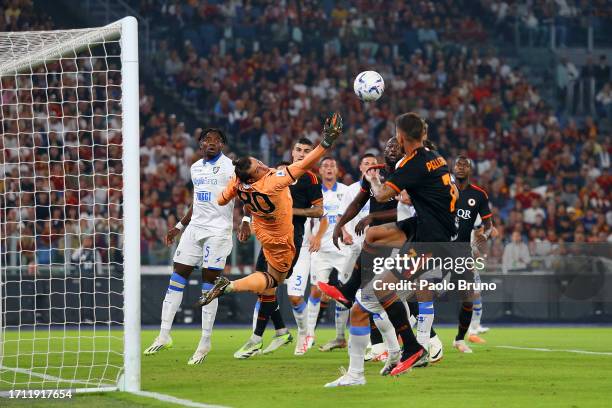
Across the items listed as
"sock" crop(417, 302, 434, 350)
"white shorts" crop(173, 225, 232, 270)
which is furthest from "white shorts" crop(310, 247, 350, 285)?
"sock" crop(417, 302, 434, 350)

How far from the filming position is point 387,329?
33.9 feet

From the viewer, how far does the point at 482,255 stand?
21.8 meters

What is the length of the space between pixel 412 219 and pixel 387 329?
1.09 m

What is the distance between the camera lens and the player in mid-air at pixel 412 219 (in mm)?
9414

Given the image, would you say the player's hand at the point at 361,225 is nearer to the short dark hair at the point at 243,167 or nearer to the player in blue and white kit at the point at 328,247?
the short dark hair at the point at 243,167

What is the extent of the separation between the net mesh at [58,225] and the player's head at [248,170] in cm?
122

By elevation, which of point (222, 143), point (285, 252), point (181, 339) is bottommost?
point (181, 339)

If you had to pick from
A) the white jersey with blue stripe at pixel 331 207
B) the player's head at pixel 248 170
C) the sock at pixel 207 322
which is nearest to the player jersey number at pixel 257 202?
the player's head at pixel 248 170

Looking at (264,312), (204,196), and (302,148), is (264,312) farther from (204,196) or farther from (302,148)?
(302,148)

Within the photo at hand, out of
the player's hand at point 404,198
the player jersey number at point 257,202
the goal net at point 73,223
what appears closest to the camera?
the goal net at point 73,223

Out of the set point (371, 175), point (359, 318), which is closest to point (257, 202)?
point (371, 175)

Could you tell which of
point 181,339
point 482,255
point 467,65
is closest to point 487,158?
point 467,65

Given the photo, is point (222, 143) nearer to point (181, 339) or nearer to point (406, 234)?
point (406, 234)

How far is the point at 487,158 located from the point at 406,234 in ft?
60.0
